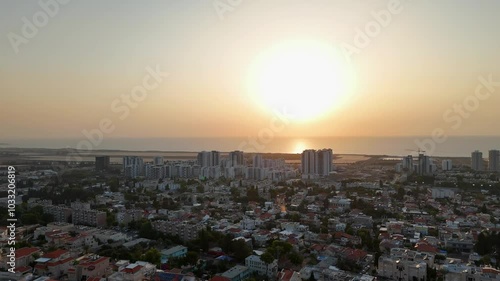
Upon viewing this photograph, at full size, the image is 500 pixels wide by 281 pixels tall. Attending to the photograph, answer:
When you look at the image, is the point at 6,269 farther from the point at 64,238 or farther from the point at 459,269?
the point at 459,269

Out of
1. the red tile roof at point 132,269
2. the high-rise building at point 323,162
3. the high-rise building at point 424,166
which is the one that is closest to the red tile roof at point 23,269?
the red tile roof at point 132,269

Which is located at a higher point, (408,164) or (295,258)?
(408,164)

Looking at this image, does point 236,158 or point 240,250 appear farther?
point 236,158

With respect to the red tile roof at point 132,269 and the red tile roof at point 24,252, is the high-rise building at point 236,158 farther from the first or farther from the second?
the red tile roof at point 132,269

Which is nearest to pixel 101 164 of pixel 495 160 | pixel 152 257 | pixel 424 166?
pixel 152 257

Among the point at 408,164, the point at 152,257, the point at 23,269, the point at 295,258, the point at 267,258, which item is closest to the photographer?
the point at 23,269

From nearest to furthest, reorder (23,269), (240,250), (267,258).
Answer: (23,269), (267,258), (240,250)

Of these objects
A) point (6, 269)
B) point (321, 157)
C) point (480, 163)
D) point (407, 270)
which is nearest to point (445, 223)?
point (407, 270)

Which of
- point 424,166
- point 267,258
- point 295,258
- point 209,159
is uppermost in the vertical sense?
point 209,159

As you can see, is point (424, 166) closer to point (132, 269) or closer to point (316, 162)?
point (316, 162)

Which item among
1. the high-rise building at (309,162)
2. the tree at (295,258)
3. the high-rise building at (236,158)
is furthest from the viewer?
the high-rise building at (236,158)

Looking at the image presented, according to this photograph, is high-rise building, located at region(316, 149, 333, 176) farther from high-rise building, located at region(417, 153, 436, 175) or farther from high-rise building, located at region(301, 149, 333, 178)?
high-rise building, located at region(417, 153, 436, 175)
